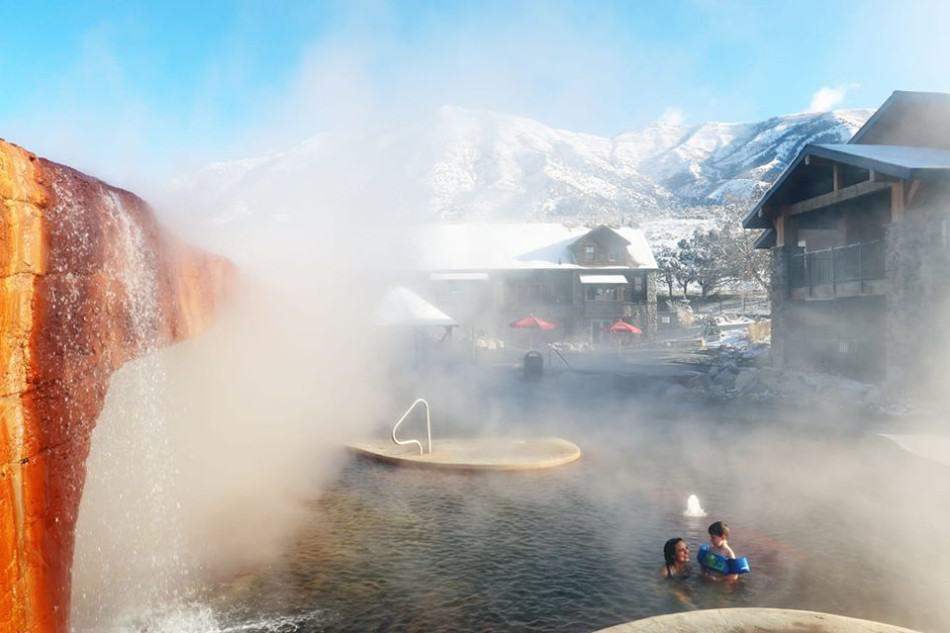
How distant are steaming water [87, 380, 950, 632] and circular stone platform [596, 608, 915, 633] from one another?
0.70m

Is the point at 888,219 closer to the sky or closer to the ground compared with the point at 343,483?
closer to the sky

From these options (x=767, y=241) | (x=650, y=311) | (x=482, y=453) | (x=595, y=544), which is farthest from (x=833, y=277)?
(x=650, y=311)

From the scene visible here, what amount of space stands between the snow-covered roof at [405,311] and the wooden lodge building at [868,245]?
1087cm

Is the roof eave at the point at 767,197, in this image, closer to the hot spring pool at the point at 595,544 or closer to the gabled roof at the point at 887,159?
the gabled roof at the point at 887,159

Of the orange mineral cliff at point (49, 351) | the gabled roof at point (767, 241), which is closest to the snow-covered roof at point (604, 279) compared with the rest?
the gabled roof at point (767, 241)

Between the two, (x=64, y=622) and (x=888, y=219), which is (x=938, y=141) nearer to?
(x=888, y=219)

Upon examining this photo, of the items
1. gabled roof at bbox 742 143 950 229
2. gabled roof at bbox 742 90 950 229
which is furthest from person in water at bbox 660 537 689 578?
gabled roof at bbox 742 90 950 229

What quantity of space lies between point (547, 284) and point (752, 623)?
1480 inches

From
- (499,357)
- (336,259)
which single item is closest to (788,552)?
(336,259)

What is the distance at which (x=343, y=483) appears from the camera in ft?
33.2

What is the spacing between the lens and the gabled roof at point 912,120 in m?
18.0

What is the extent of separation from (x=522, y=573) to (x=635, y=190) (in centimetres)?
17925

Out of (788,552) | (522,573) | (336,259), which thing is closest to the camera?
(522,573)

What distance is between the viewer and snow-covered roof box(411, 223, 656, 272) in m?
42.0
